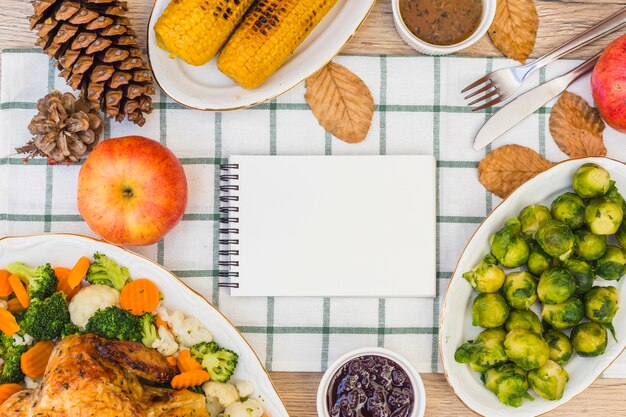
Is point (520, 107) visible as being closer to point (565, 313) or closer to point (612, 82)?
point (612, 82)

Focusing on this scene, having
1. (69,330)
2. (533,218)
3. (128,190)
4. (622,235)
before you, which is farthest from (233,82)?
(622,235)

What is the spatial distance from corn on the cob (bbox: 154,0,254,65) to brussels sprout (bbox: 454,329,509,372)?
3.34ft

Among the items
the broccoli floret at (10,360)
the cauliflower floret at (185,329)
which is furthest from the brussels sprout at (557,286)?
the broccoli floret at (10,360)

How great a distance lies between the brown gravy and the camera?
1.57 metres

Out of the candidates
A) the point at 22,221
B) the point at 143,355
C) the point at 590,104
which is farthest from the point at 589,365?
the point at 22,221

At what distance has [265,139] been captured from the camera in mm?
1682

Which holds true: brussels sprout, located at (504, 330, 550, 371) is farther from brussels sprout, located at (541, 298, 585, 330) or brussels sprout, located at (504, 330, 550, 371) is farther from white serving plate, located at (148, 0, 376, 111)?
white serving plate, located at (148, 0, 376, 111)

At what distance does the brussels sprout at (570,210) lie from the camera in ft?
5.13

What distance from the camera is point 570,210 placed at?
1.56 metres

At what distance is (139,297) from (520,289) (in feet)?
3.24

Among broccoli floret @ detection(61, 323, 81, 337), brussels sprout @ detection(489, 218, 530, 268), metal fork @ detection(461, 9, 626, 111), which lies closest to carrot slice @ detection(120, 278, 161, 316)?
broccoli floret @ detection(61, 323, 81, 337)

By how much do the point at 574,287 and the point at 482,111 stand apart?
529 mm

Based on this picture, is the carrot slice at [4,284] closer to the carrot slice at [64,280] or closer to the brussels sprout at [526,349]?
the carrot slice at [64,280]

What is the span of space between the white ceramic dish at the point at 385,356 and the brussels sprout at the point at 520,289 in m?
0.32
